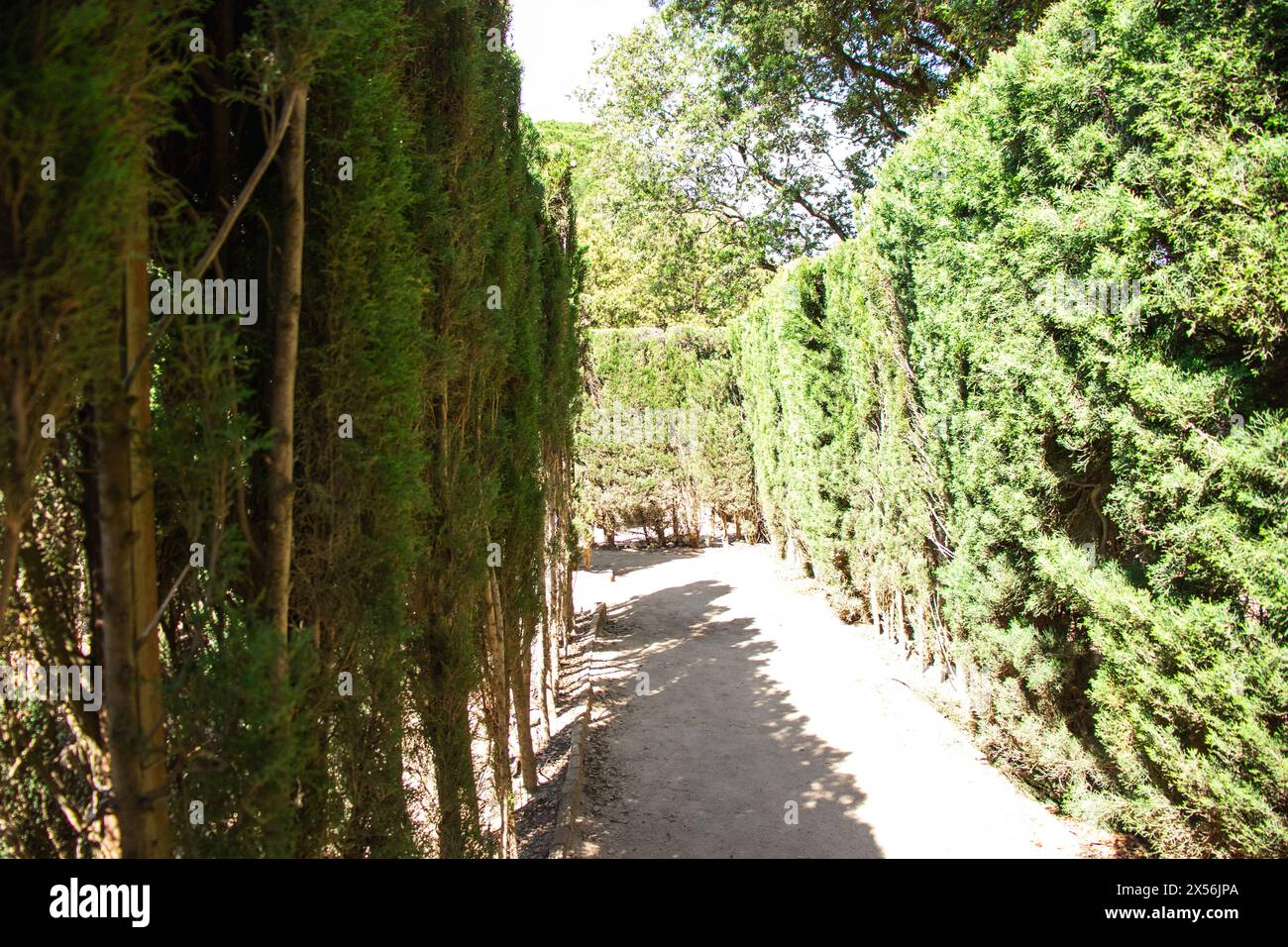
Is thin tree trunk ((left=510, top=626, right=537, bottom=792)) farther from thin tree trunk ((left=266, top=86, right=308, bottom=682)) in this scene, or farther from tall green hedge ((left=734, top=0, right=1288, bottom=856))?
thin tree trunk ((left=266, top=86, right=308, bottom=682))

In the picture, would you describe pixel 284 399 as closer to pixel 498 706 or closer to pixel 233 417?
pixel 233 417

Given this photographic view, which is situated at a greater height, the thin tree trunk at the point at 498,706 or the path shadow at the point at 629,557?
the thin tree trunk at the point at 498,706

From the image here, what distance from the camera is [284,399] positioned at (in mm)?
2086

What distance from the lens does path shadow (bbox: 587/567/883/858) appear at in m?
4.99

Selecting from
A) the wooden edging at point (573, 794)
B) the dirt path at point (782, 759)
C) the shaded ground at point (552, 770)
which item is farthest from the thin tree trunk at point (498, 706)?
the dirt path at point (782, 759)

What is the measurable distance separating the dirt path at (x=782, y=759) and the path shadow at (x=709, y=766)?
0.6 inches

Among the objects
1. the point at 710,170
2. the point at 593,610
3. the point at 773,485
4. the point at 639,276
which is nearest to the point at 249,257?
the point at 593,610

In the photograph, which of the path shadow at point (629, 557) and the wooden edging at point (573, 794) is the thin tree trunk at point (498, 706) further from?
the path shadow at point (629, 557)

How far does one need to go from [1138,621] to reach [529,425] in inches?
154

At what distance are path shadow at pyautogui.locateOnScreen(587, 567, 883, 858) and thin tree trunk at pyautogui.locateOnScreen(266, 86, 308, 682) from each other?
363 centimetres

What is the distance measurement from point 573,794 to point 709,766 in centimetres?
128

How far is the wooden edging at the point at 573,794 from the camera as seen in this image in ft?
15.9

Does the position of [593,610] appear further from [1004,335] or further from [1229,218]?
[1229,218]

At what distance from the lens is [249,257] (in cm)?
219
